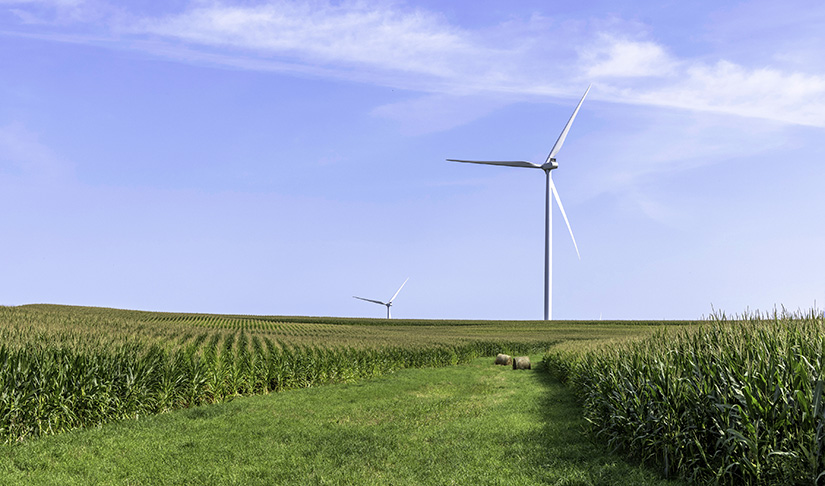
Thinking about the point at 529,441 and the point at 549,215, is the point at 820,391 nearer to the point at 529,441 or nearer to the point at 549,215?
the point at 529,441

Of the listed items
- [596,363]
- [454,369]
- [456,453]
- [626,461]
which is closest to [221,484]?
[456,453]

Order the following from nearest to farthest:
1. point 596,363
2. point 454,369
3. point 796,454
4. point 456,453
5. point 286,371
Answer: point 796,454, point 456,453, point 596,363, point 286,371, point 454,369

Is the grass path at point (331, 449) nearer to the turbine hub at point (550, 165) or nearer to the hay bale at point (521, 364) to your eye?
the hay bale at point (521, 364)

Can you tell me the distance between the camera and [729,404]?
390 inches

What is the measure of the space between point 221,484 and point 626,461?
9.10m

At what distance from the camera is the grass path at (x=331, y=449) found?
11492mm

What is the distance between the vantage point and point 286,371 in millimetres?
25484

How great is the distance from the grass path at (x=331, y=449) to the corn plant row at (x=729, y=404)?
3.11 ft

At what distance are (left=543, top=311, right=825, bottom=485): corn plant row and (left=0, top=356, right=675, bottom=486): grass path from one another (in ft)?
3.11

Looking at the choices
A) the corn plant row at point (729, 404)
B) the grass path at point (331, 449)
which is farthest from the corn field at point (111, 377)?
the corn plant row at point (729, 404)

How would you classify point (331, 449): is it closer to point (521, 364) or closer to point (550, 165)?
point (521, 364)

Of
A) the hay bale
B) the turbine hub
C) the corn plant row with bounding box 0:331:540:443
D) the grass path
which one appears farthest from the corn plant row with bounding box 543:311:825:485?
the turbine hub

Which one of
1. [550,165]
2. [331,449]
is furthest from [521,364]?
[550,165]

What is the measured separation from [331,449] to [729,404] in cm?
933
